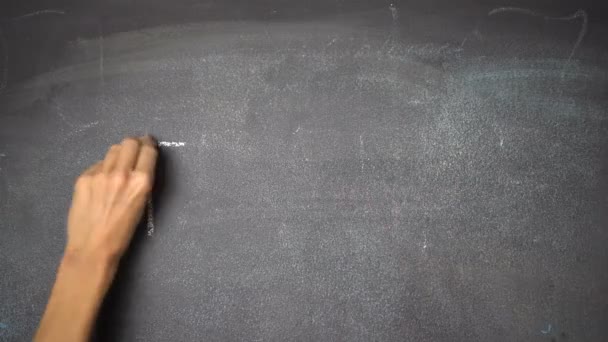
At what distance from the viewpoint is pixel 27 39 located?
1127 millimetres

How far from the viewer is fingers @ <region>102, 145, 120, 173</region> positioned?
102 cm

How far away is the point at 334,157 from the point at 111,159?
1.49 feet

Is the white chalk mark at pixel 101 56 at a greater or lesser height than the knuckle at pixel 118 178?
greater

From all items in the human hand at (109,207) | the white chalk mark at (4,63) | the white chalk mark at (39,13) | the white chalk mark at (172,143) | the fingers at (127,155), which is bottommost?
the human hand at (109,207)

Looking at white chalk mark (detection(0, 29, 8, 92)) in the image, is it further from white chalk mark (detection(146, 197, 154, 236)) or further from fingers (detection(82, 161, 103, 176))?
white chalk mark (detection(146, 197, 154, 236))

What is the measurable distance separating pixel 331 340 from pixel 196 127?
54 cm

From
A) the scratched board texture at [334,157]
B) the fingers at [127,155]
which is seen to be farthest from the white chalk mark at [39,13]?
the fingers at [127,155]

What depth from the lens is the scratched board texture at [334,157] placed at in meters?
1.08

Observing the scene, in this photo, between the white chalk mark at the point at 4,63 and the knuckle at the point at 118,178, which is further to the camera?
the white chalk mark at the point at 4,63

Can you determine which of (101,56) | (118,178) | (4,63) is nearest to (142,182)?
(118,178)

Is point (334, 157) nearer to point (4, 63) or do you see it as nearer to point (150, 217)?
point (150, 217)

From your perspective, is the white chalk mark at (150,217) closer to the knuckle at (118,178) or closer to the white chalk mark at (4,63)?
the knuckle at (118,178)

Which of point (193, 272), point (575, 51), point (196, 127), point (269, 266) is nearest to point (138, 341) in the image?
point (193, 272)

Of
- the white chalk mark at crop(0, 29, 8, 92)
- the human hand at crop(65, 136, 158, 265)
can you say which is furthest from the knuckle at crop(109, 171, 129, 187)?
the white chalk mark at crop(0, 29, 8, 92)
